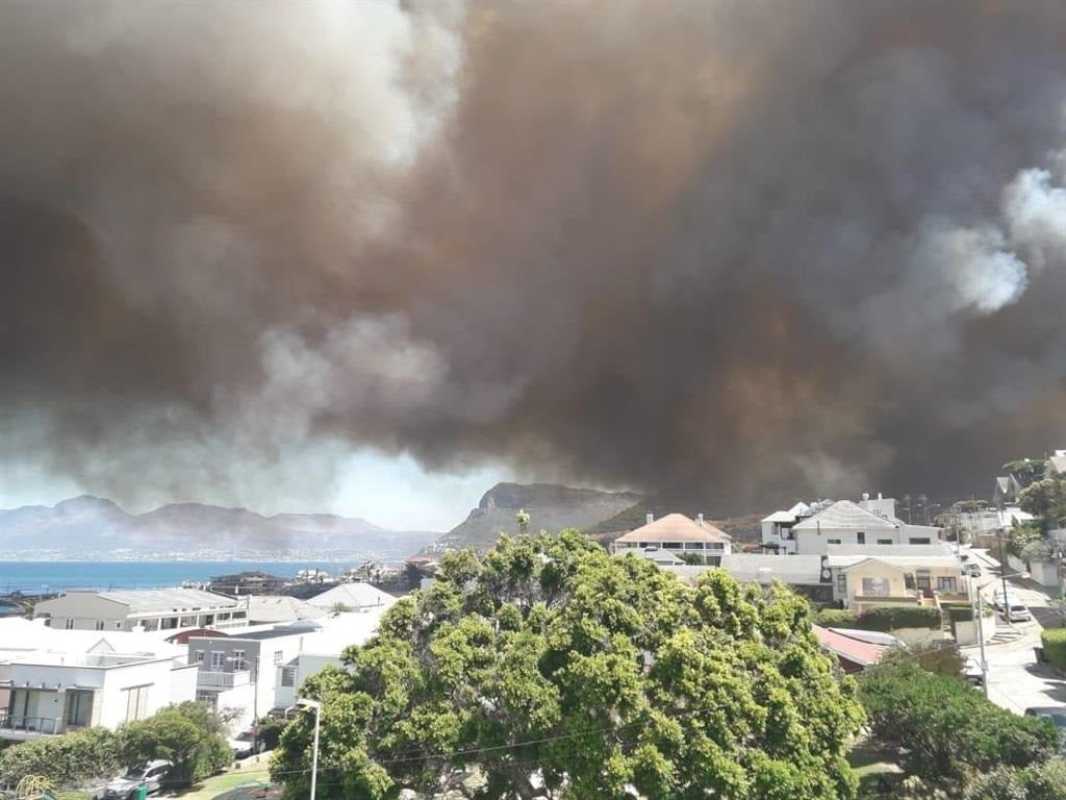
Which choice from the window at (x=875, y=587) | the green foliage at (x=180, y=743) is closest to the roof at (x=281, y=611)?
the green foliage at (x=180, y=743)

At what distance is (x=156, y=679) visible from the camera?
23.8 m

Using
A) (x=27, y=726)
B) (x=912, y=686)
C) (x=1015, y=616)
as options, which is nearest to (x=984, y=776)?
(x=912, y=686)

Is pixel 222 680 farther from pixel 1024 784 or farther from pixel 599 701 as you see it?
pixel 1024 784

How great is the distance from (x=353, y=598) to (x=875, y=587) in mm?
36617

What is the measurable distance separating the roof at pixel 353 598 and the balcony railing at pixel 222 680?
76.9 ft

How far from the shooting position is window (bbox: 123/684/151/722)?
898 inches

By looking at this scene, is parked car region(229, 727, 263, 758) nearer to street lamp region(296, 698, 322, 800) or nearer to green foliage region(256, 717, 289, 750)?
green foliage region(256, 717, 289, 750)

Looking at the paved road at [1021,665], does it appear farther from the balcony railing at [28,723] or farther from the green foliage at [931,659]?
the balcony railing at [28,723]

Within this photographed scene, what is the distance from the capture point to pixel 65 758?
1878 centimetres

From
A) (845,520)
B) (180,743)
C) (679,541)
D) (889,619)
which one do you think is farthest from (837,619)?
(180,743)

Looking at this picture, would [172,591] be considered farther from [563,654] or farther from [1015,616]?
[1015,616]

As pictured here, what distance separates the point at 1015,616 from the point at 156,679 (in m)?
32.2

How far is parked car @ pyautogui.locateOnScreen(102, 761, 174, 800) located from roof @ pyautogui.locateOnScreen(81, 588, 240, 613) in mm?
21168

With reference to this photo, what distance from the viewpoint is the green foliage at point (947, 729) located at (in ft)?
41.9
